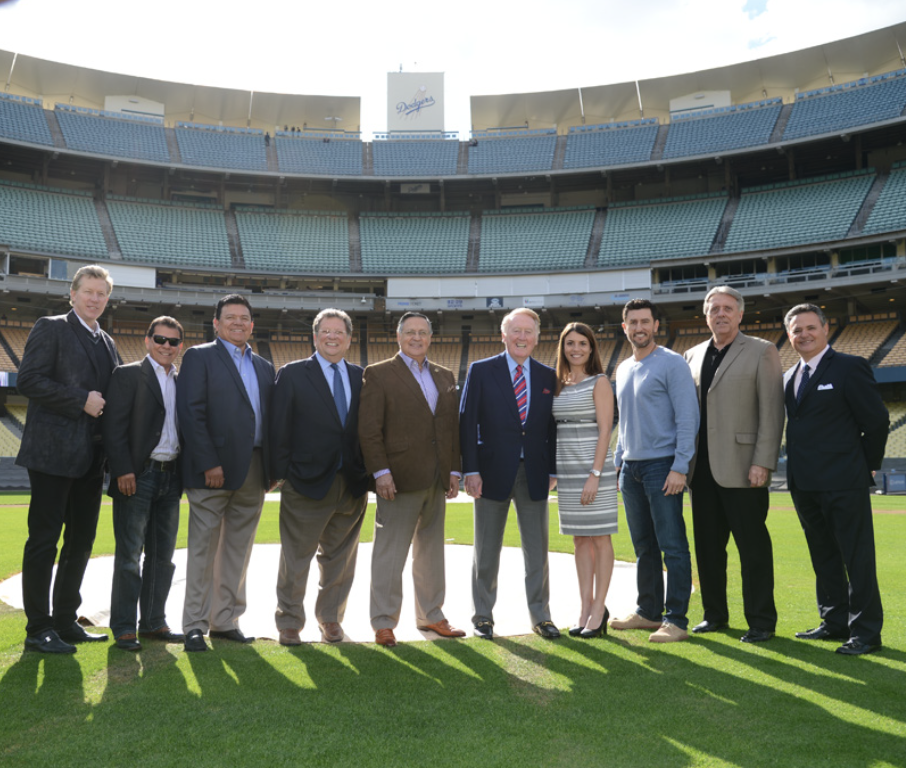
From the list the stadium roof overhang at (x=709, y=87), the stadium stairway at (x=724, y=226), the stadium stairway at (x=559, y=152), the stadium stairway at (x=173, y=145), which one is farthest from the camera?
the stadium stairway at (x=559, y=152)

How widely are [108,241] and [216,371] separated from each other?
124ft

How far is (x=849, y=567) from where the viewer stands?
4957mm

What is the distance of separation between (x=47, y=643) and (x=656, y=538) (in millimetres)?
4548

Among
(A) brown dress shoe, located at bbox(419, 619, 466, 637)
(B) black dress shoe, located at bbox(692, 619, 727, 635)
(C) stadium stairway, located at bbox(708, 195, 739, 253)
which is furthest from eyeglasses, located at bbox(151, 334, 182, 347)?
(C) stadium stairway, located at bbox(708, 195, 739, 253)

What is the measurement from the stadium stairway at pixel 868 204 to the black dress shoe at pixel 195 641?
120 ft

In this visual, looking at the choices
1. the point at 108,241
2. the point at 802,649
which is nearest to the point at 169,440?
the point at 802,649

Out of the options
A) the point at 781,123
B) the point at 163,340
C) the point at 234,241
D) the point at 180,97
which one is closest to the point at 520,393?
the point at 163,340

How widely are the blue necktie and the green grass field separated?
1.73 meters

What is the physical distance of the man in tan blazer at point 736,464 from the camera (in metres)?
5.18

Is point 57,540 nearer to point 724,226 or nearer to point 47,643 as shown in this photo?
point 47,643

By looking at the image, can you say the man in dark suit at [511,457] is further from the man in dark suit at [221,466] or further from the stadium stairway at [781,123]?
the stadium stairway at [781,123]

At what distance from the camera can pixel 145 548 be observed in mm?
5324

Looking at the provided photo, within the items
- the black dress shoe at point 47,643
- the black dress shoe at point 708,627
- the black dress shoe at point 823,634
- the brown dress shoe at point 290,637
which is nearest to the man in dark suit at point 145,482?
the black dress shoe at point 47,643

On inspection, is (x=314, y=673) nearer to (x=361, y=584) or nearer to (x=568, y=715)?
(x=568, y=715)
